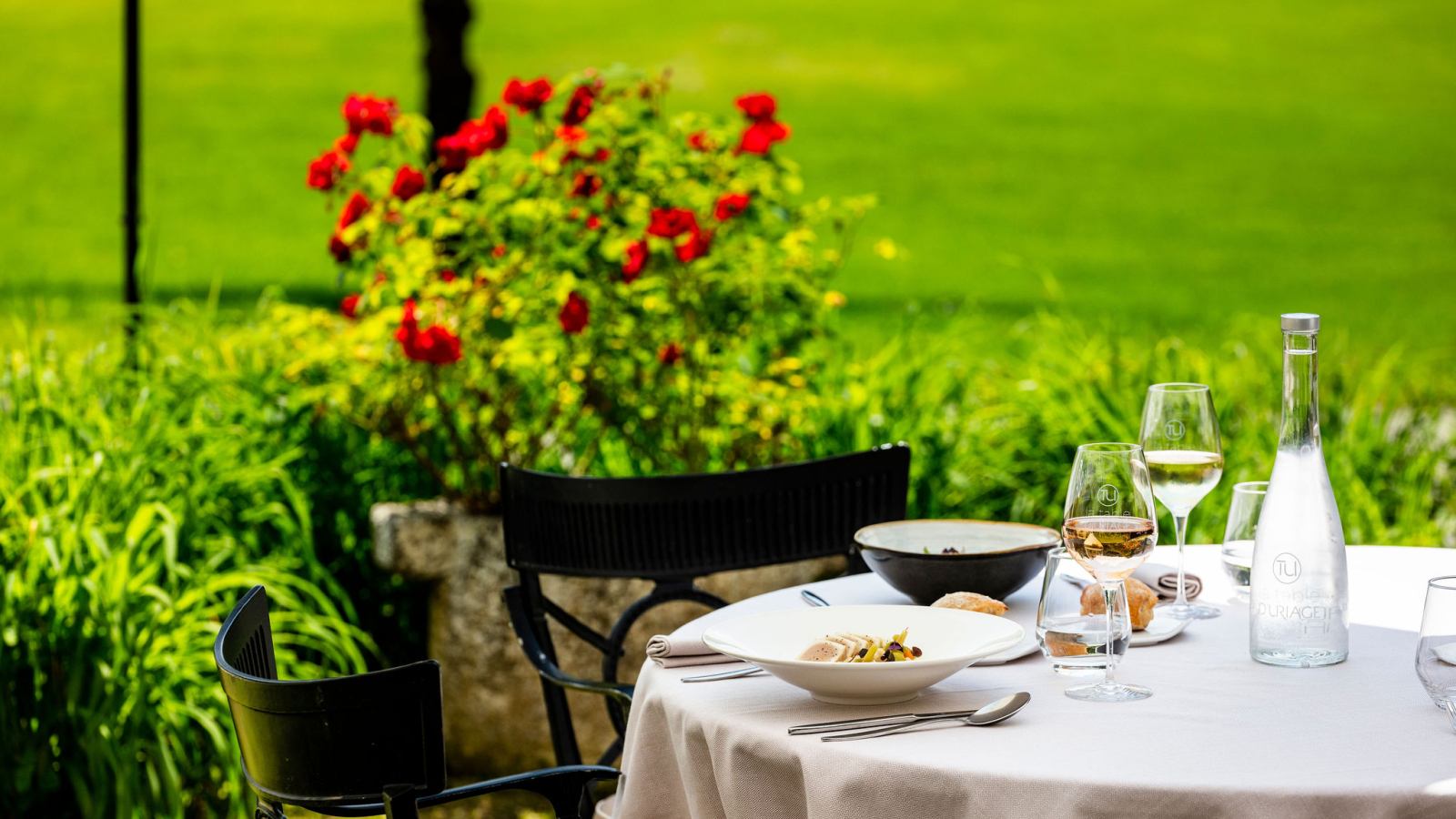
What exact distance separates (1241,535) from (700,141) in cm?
215

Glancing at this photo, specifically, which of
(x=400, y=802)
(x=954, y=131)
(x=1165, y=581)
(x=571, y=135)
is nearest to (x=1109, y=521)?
(x=1165, y=581)

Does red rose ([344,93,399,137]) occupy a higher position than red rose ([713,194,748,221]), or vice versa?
red rose ([344,93,399,137])

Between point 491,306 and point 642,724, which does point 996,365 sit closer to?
point 491,306

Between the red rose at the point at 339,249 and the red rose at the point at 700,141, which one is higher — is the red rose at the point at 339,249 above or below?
below

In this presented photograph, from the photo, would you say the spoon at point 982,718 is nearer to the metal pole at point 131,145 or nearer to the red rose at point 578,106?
the red rose at point 578,106

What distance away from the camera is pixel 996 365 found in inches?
178

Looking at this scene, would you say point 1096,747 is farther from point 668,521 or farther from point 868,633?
point 668,521

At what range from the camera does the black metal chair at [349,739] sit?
146 centimetres

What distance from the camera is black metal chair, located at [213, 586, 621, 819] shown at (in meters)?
1.46

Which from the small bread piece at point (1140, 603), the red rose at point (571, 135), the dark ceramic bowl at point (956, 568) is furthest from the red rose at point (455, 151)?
the small bread piece at point (1140, 603)

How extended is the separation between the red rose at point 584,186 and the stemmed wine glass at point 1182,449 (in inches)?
73.4

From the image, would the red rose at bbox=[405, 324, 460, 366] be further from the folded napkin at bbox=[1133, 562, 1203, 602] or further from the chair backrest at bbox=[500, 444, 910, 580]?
the folded napkin at bbox=[1133, 562, 1203, 602]

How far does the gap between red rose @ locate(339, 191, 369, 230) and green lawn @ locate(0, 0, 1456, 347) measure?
8169 mm

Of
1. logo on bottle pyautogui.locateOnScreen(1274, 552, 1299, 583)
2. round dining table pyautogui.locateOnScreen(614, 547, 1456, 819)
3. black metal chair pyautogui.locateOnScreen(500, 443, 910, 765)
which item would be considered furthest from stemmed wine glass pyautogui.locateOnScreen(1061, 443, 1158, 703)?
black metal chair pyautogui.locateOnScreen(500, 443, 910, 765)
